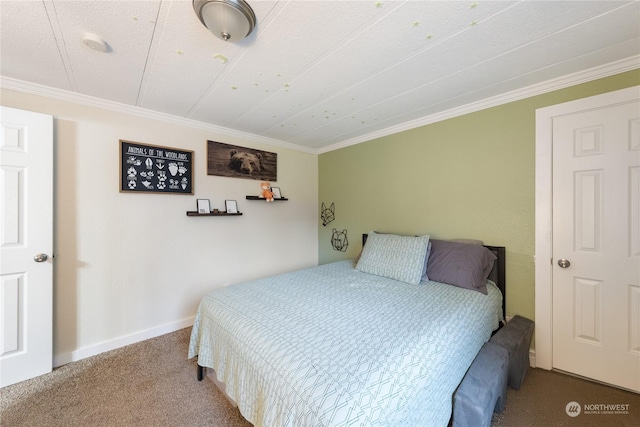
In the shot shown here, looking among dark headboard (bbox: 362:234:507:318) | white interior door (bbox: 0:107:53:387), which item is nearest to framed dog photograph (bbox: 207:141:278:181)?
white interior door (bbox: 0:107:53:387)

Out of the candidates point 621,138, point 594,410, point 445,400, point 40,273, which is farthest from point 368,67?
point 40,273

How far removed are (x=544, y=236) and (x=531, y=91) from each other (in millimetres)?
1189

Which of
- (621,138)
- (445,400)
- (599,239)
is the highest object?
(621,138)

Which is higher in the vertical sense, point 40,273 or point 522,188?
point 522,188

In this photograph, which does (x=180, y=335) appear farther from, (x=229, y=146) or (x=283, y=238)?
(x=229, y=146)

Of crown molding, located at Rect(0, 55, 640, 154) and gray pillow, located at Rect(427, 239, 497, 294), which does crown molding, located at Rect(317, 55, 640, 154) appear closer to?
crown molding, located at Rect(0, 55, 640, 154)

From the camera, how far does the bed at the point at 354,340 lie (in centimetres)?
90

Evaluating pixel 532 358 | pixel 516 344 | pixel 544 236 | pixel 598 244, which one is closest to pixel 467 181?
pixel 544 236

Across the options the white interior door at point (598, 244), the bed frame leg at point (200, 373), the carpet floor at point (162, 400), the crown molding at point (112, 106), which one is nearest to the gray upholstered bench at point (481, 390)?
the carpet floor at point (162, 400)

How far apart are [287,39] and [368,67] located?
595 mm

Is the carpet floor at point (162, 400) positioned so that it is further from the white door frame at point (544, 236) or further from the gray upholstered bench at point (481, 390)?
the gray upholstered bench at point (481, 390)

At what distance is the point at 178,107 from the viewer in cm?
229

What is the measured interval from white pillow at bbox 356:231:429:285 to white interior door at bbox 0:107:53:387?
2639mm

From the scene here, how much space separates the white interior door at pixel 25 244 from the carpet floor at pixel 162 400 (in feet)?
0.68
